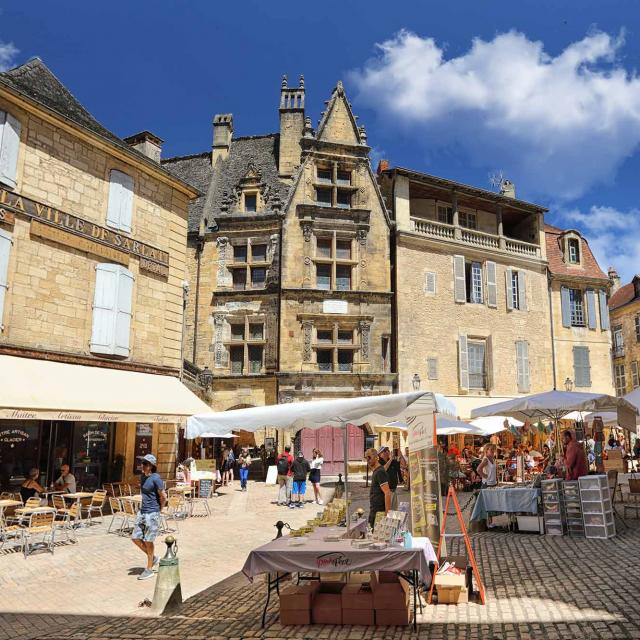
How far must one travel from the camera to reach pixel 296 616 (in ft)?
16.7

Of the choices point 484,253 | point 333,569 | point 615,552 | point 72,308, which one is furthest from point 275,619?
point 484,253

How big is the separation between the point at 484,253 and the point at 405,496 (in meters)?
11.9

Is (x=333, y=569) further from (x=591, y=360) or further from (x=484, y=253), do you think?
(x=591, y=360)

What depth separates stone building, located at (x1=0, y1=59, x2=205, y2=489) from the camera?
11.0m

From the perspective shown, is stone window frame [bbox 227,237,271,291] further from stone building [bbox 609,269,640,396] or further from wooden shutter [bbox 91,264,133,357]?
stone building [bbox 609,269,640,396]

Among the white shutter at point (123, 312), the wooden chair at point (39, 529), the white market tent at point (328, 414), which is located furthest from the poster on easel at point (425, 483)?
the white shutter at point (123, 312)

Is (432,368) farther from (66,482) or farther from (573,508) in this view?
(66,482)

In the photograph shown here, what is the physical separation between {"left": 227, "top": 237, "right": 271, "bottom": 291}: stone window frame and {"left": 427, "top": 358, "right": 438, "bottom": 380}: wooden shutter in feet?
21.9

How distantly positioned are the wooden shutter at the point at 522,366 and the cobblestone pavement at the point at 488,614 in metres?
16.0

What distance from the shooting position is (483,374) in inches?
886

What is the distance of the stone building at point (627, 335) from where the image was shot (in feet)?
105

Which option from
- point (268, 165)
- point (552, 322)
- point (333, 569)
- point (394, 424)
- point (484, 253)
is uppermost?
point (268, 165)

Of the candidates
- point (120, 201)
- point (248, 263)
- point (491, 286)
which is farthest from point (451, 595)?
point (491, 286)

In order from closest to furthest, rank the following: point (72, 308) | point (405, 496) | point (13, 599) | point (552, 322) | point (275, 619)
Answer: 1. point (275, 619)
2. point (13, 599)
3. point (72, 308)
4. point (405, 496)
5. point (552, 322)
